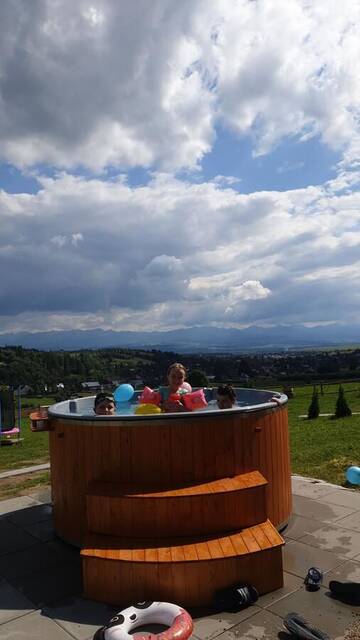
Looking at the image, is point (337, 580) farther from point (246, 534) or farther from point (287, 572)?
point (246, 534)

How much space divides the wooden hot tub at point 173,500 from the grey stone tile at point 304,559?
39 centimetres

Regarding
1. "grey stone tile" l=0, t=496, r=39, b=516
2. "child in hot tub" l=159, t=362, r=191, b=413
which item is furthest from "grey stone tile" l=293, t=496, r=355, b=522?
"grey stone tile" l=0, t=496, r=39, b=516

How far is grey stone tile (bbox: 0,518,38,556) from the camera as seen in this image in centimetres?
551

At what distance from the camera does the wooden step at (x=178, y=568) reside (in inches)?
157

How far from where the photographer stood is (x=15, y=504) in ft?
23.5

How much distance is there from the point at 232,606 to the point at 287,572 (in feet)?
2.80

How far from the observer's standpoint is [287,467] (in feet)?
19.0

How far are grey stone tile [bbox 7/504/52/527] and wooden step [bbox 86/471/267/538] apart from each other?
2.23 metres

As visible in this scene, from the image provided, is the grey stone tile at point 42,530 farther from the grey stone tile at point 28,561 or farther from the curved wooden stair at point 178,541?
the curved wooden stair at point 178,541

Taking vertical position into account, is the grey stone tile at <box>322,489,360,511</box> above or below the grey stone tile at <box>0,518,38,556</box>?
above

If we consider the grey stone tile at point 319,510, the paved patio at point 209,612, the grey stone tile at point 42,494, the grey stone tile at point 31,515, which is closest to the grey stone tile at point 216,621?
the paved patio at point 209,612

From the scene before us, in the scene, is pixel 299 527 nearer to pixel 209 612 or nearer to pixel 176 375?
pixel 209 612

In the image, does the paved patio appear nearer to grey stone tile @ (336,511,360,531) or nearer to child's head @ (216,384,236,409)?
grey stone tile @ (336,511,360,531)

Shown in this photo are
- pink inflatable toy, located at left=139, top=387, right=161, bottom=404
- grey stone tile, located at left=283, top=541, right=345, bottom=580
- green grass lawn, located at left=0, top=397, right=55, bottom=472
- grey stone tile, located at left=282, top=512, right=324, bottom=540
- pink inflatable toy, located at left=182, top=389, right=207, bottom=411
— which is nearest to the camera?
grey stone tile, located at left=283, top=541, right=345, bottom=580
